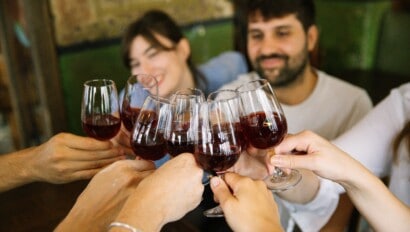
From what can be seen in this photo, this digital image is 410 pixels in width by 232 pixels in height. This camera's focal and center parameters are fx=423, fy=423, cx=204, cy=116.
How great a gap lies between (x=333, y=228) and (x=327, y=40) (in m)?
3.01

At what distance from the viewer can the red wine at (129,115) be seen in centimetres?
146

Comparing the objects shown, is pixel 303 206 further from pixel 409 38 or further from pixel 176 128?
pixel 409 38

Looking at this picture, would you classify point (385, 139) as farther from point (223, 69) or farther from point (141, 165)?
point (223, 69)

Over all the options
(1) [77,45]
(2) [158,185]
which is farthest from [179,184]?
(1) [77,45]

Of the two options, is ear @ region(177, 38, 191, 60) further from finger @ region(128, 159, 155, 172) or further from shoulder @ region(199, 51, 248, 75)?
finger @ region(128, 159, 155, 172)

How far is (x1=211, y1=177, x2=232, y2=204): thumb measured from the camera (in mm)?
1006

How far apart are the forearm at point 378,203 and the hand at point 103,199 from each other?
2.05 ft

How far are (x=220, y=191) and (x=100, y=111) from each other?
59 centimetres

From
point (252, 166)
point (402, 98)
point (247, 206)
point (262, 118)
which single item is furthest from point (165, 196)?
point (402, 98)

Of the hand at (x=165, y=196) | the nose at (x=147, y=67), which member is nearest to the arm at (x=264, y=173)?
the hand at (x=165, y=196)

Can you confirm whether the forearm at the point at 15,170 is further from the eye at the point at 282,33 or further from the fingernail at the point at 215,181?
the eye at the point at 282,33

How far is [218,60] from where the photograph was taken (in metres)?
2.75

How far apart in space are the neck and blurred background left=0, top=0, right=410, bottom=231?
45 centimetres

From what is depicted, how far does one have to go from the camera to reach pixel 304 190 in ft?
4.99
